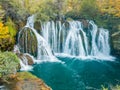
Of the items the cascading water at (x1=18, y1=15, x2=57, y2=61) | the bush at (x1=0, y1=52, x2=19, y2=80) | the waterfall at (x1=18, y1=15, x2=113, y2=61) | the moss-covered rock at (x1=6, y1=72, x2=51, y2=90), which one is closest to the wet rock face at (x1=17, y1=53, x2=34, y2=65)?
the cascading water at (x1=18, y1=15, x2=57, y2=61)

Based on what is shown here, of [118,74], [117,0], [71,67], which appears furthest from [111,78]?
[117,0]

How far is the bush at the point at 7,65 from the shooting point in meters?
21.8

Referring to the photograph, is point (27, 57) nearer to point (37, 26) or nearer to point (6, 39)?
point (6, 39)

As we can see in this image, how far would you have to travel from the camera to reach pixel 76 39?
119 feet

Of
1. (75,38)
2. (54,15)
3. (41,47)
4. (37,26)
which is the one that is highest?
(54,15)

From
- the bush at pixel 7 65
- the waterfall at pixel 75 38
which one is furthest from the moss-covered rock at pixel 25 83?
the waterfall at pixel 75 38

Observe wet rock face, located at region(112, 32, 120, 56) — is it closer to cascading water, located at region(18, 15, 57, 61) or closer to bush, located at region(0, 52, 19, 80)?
cascading water, located at region(18, 15, 57, 61)

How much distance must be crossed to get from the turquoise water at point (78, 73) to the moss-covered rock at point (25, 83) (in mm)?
3201

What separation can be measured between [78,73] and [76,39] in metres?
8.08

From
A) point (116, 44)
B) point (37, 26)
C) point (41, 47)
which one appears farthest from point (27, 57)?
point (116, 44)

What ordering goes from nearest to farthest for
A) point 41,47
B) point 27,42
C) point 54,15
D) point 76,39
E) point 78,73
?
point 78,73 → point 27,42 → point 41,47 → point 76,39 → point 54,15

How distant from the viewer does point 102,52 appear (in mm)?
36438

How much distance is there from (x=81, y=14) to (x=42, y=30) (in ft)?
19.8

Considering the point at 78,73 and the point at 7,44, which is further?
the point at 7,44
